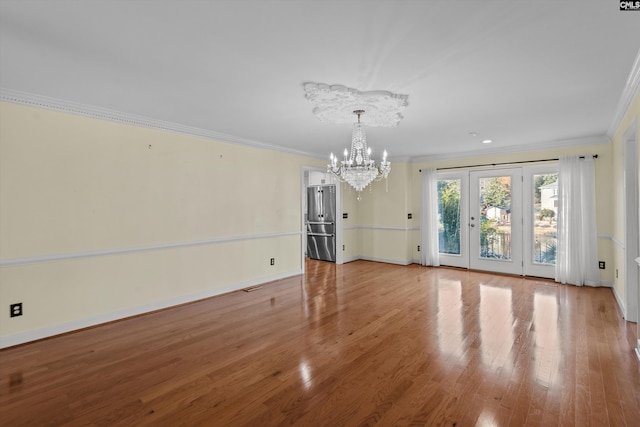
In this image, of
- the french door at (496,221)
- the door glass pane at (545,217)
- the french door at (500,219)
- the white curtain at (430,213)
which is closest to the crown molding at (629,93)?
the door glass pane at (545,217)

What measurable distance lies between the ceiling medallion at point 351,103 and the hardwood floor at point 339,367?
2358 mm

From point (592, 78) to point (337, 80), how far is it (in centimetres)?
222

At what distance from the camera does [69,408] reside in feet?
6.84

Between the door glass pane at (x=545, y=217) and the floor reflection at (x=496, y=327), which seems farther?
the door glass pane at (x=545, y=217)

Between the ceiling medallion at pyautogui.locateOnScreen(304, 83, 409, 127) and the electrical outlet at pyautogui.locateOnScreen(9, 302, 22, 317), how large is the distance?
3506 mm

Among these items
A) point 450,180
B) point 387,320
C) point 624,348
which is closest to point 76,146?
point 387,320

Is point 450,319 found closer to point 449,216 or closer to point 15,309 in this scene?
point 449,216

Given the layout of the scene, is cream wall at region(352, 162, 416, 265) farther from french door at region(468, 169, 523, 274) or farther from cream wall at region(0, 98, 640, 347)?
cream wall at region(0, 98, 640, 347)

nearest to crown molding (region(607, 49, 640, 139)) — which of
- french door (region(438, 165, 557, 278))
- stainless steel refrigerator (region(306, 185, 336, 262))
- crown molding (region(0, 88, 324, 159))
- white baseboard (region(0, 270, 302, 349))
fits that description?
french door (region(438, 165, 557, 278))

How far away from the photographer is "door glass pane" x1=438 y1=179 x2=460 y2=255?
6.48 metres

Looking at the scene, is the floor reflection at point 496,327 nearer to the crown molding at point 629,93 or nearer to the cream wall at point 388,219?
the cream wall at point 388,219

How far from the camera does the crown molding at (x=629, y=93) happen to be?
248cm

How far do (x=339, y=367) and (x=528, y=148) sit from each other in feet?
17.2

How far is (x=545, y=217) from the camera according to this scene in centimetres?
547
